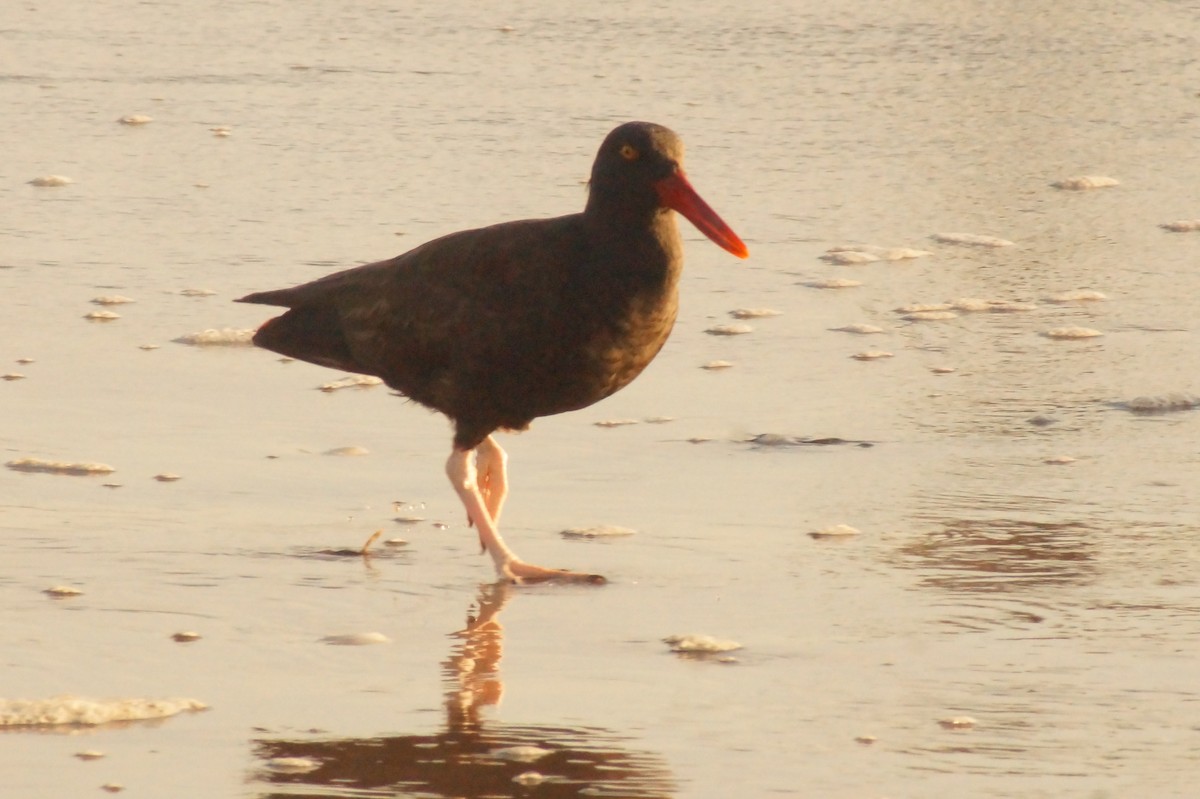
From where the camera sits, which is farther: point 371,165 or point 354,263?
point 371,165

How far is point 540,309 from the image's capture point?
5.36m

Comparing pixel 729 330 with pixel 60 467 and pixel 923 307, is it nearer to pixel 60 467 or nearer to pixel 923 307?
pixel 923 307

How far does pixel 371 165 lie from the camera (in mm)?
10031

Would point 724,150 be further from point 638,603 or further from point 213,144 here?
point 638,603

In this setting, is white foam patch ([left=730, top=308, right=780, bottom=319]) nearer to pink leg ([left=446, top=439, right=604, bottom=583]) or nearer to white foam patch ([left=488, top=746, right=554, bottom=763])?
pink leg ([left=446, top=439, right=604, bottom=583])

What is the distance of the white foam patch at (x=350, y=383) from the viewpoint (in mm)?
6804

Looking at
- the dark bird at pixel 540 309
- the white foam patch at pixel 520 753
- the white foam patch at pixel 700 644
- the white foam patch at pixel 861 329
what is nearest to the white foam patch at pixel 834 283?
the white foam patch at pixel 861 329

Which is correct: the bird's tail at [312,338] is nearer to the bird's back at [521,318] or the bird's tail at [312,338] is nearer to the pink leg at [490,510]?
the bird's back at [521,318]

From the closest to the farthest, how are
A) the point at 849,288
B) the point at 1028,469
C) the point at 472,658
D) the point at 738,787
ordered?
the point at 738,787, the point at 472,658, the point at 1028,469, the point at 849,288

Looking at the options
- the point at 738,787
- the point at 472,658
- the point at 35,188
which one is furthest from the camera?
the point at 35,188

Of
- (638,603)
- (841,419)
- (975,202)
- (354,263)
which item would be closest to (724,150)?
(975,202)

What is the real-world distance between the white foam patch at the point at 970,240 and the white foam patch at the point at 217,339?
3179 mm

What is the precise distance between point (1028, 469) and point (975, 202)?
3823 millimetres

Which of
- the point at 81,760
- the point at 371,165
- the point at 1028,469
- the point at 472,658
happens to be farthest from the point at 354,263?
the point at 81,760
